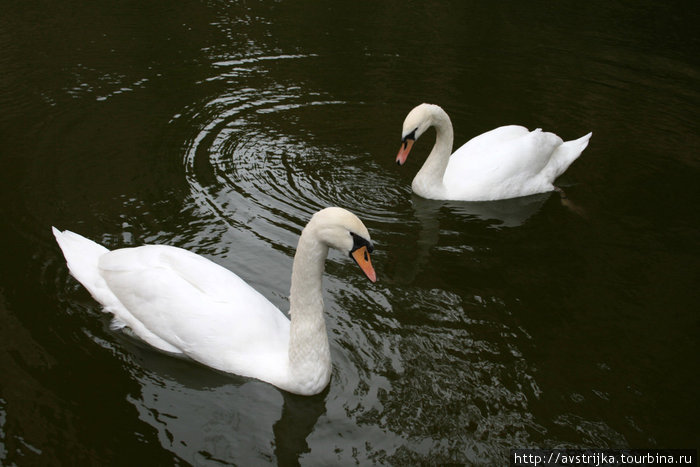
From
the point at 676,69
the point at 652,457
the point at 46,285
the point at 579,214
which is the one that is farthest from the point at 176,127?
the point at 676,69

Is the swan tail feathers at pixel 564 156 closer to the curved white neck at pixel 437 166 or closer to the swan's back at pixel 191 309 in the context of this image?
the curved white neck at pixel 437 166

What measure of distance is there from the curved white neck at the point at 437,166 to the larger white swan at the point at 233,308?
3.17 metres

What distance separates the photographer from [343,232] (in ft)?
14.1

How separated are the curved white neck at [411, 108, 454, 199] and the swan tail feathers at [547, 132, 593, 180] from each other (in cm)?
148

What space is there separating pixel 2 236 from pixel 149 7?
8.78 m

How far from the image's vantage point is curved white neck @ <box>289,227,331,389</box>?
14.9 ft

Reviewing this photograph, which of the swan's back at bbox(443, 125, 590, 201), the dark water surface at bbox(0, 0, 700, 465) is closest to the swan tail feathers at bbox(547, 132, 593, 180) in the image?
the swan's back at bbox(443, 125, 590, 201)

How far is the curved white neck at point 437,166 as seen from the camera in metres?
7.67

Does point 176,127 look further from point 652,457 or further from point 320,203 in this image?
point 652,457

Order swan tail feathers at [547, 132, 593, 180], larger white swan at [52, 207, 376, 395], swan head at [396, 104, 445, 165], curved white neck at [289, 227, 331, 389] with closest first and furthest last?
larger white swan at [52, 207, 376, 395] < curved white neck at [289, 227, 331, 389] < swan head at [396, 104, 445, 165] < swan tail feathers at [547, 132, 593, 180]

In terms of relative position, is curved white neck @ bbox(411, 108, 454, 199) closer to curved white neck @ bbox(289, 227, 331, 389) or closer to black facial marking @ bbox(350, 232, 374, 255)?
curved white neck @ bbox(289, 227, 331, 389)

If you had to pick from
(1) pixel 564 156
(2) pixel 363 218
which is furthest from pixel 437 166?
(1) pixel 564 156

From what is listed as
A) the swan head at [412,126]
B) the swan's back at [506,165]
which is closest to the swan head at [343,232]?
the swan head at [412,126]

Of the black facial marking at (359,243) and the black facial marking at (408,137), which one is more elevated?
the black facial marking at (359,243)
